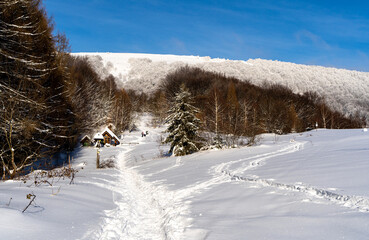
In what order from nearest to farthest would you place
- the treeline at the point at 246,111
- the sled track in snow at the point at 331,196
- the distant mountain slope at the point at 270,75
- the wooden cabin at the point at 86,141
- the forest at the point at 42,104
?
the sled track in snow at the point at 331,196, the forest at the point at 42,104, the treeline at the point at 246,111, the wooden cabin at the point at 86,141, the distant mountain slope at the point at 270,75

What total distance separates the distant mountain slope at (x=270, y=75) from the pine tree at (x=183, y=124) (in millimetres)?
88196

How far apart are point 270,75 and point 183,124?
115m

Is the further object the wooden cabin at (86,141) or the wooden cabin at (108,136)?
the wooden cabin at (108,136)

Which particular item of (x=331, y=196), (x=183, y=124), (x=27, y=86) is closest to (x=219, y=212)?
(x=331, y=196)

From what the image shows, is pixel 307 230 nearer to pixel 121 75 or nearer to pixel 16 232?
pixel 16 232

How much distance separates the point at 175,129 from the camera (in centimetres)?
2238

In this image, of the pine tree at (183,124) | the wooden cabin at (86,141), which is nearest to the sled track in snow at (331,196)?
the pine tree at (183,124)

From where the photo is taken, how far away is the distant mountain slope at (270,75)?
111 metres

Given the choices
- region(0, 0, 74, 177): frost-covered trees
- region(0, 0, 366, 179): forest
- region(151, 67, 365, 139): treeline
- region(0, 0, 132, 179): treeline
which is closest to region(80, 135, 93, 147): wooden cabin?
region(0, 0, 366, 179): forest

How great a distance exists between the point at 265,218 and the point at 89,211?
4023mm

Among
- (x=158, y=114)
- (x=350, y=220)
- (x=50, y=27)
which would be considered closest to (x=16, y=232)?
(x=350, y=220)

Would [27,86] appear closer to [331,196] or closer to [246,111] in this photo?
[331,196]

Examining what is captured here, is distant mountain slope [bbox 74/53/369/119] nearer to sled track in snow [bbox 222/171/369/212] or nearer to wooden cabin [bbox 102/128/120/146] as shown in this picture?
wooden cabin [bbox 102/128/120/146]

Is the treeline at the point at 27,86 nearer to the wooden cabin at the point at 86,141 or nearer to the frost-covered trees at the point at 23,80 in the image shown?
the frost-covered trees at the point at 23,80
